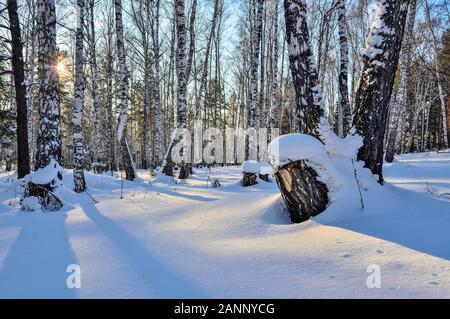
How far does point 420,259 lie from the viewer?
2445 mm

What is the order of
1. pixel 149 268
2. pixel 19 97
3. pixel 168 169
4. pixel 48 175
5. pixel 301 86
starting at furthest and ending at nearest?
pixel 168 169, pixel 19 97, pixel 48 175, pixel 301 86, pixel 149 268

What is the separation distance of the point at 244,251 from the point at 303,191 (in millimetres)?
1216

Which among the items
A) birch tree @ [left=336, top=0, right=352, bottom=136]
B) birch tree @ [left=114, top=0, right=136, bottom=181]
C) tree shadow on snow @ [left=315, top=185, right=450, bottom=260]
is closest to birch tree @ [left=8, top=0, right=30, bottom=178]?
birch tree @ [left=114, top=0, right=136, bottom=181]

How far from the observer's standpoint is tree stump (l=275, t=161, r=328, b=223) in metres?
3.70

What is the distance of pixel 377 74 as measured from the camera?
4.01 meters

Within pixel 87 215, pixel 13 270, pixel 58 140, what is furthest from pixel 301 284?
pixel 58 140

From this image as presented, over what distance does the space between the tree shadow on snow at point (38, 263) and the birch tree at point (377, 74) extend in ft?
11.5

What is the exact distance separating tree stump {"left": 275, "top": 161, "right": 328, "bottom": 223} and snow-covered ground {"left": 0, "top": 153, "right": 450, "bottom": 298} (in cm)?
17

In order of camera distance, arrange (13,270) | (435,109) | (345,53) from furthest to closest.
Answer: (435,109) < (345,53) < (13,270)

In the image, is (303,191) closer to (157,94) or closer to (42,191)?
(42,191)

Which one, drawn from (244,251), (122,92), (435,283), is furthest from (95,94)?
(435,283)
